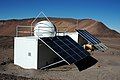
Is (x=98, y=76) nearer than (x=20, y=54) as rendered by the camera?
Yes

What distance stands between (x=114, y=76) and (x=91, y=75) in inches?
65.4

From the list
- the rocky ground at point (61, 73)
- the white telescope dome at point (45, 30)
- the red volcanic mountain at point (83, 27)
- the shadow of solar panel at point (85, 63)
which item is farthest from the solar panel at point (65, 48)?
the red volcanic mountain at point (83, 27)

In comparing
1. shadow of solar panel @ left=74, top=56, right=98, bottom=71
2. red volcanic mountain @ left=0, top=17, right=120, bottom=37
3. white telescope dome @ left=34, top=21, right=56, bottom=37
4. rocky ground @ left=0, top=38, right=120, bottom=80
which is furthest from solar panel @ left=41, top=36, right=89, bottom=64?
red volcanic mountain @ left=0, top=17, right=120, bottom=37

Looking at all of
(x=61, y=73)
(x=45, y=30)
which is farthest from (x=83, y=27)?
(x=61, y=73)

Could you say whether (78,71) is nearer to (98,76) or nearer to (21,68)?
(98,76)

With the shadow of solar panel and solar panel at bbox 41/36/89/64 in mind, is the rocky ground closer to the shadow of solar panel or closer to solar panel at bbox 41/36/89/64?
the shadow of solar panel

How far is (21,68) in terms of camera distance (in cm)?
2205

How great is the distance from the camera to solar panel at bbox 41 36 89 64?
20.9m

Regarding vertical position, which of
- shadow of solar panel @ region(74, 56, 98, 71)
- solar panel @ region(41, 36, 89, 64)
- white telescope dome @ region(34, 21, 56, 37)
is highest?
white telescope dome @ region(34, 21, 56, 37)

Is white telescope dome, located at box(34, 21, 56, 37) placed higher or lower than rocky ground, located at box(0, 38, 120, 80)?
higher

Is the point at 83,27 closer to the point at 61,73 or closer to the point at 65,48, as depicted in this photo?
the point at 65,48

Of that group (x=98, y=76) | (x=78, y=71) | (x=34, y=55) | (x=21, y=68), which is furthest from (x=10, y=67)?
(x=98, y=76)

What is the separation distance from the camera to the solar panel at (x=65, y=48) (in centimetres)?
2089

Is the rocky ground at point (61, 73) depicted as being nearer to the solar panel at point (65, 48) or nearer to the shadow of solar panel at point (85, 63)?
the shadow of solar panel at point (85, 63)
